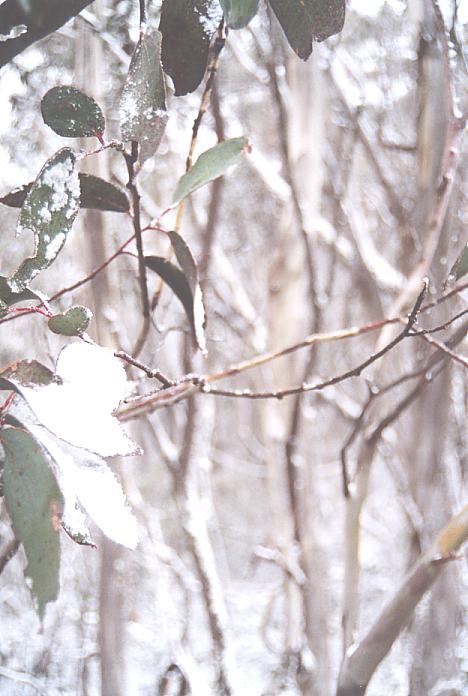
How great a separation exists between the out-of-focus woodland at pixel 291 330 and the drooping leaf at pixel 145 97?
0.11 m

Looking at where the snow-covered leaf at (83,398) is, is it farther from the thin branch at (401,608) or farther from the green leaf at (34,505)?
the thin branch at (401,608)

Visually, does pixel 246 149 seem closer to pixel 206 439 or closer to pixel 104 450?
pixel 104 450

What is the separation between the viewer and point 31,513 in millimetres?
250

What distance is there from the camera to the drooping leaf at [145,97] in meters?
0.28

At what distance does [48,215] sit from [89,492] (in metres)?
0.13

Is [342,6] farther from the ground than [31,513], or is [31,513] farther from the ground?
[342,6]

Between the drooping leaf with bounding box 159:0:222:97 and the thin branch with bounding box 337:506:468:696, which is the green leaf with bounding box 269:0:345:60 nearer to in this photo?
the drooping leaf with bounding box 159:0:222:97

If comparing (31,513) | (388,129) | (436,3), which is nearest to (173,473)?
(436,3)

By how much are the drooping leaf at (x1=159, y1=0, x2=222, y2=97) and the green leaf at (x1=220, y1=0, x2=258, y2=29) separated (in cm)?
4

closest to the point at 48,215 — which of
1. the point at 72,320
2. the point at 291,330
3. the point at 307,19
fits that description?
the point at 72,320

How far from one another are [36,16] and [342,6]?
152 millimetres

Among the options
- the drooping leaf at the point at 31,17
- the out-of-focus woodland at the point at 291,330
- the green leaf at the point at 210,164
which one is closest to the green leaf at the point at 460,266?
the out-of-focus woodland at the point at 291,330

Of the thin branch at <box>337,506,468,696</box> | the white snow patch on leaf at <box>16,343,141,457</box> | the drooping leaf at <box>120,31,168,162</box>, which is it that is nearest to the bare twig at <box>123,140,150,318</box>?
the drooping leaf at <box>120,31,168,162</box>

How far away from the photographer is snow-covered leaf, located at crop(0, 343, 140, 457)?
22 centimetres
